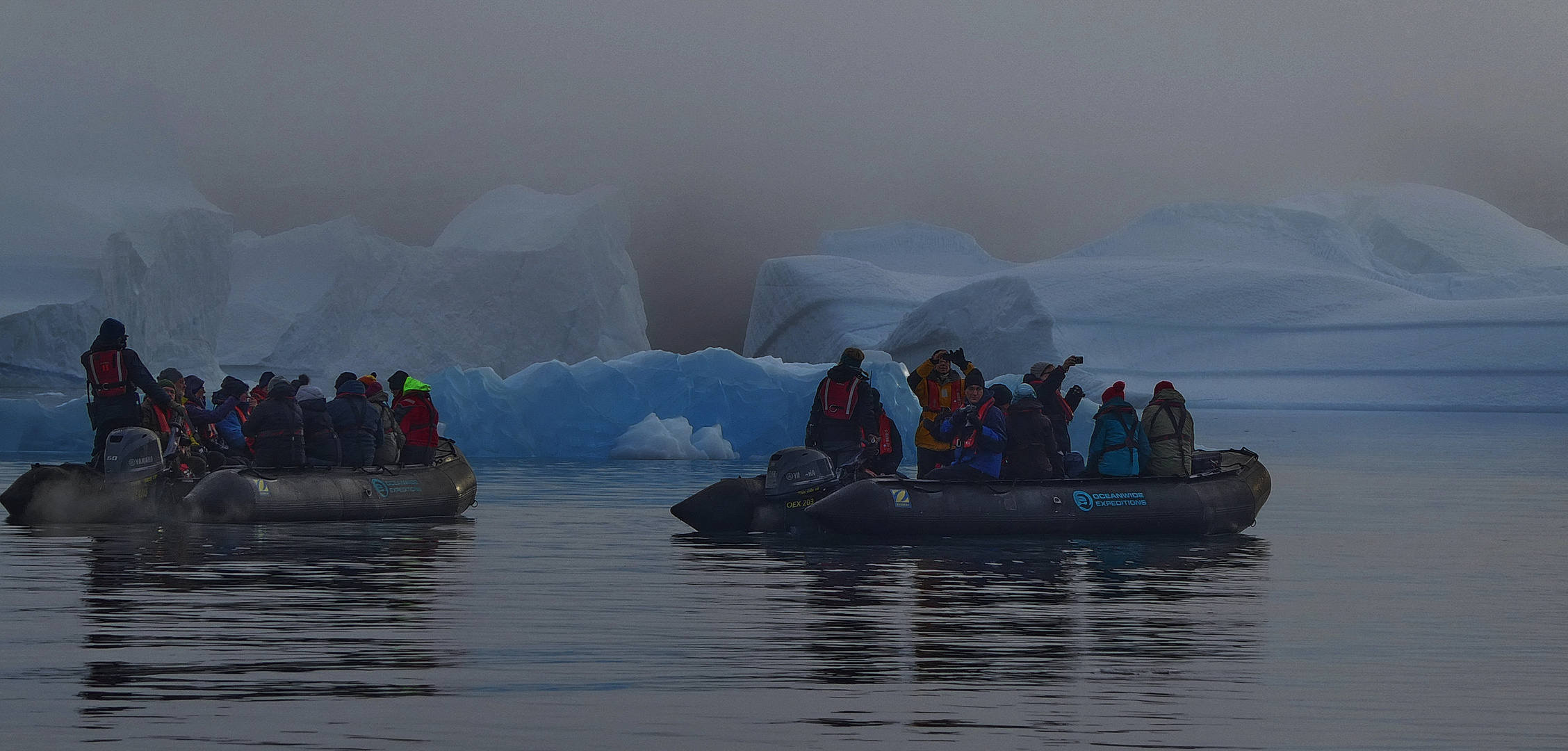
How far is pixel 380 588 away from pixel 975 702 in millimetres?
4845

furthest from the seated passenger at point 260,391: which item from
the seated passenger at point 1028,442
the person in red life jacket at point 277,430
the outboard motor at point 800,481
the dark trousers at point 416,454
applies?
the seated passenger at point 1028,442

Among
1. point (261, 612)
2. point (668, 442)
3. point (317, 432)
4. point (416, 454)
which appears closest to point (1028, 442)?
point (416, 454)

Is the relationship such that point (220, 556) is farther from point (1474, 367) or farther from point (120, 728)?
point (1474, 367)

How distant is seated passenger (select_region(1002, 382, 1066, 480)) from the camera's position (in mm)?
13992

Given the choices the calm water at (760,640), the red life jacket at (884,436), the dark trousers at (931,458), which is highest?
the red life jacket at (884,436)

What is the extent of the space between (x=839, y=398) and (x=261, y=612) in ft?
19.5

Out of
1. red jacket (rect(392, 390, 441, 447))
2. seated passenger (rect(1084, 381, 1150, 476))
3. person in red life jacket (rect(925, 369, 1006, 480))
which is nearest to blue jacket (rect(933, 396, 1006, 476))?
person in red life jacket (rect(925, 369, 1006, 480))

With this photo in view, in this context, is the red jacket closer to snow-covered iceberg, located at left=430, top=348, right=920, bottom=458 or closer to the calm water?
the calm water

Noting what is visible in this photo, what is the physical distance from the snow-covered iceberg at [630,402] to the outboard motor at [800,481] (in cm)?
1559

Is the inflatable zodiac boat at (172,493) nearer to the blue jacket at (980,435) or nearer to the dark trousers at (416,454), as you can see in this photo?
the dark trousers at (416,454)

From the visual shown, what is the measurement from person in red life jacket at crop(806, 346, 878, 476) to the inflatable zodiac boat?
398 centimetres

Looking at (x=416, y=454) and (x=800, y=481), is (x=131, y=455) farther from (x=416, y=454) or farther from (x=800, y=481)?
(x=800, y=481)

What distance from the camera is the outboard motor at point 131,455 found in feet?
46.5

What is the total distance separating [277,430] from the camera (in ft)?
48.4
